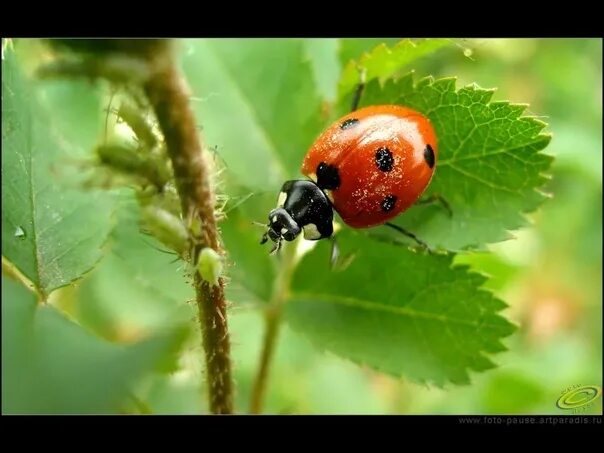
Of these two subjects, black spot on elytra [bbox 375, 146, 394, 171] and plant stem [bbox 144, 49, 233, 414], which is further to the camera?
black spot on elytra [bbox 375, 146, 394, 171]

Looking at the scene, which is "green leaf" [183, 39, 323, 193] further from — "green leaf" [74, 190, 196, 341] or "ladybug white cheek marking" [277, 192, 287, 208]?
"green leaf" [74, 190, 196, 341]

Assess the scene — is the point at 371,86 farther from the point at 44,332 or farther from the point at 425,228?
the point at 44,332

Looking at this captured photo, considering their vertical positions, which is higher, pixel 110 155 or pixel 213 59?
pixel 213 59

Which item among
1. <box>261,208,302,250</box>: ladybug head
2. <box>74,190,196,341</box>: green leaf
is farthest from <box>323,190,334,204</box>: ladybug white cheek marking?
<box>74,190,196,341</box>: green leaf

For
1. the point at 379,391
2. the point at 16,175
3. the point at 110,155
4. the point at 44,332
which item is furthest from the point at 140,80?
the point at 379,391

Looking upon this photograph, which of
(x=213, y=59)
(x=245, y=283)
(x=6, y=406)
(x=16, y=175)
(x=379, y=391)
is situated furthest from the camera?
(x=379, y=391)

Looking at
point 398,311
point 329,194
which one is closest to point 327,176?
point 329,194
